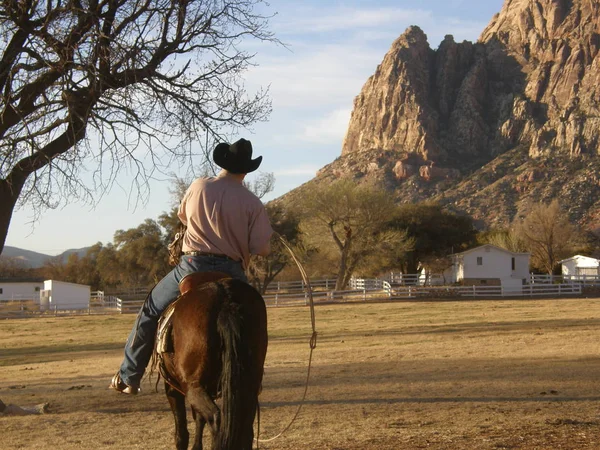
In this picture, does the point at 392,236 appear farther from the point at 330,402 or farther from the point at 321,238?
the point at 330,402

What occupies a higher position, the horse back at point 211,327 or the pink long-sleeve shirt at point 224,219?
the pink long-sleeve shirt at point 224,219

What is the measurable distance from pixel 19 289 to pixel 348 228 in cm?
3191

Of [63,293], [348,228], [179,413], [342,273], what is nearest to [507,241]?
[348,228]

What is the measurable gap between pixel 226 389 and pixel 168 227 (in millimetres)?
55464

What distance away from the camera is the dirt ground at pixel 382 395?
816 cm

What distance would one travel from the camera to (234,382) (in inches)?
201

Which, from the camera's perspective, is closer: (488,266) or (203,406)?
(203,406)

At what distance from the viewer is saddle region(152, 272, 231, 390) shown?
5734 millimetres

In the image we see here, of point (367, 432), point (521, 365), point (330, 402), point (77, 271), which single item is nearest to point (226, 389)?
point (367, 432)

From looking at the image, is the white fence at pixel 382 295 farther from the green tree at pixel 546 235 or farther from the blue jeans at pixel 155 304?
the blue jeans at pixel 155 304

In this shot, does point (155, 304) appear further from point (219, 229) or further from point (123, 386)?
point (123, 386)

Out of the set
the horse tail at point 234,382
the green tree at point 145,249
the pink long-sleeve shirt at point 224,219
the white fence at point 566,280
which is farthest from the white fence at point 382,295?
the horse tail at point 234,382

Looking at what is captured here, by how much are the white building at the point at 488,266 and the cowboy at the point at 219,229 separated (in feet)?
197

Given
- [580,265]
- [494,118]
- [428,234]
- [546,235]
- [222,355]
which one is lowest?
[222,355]
